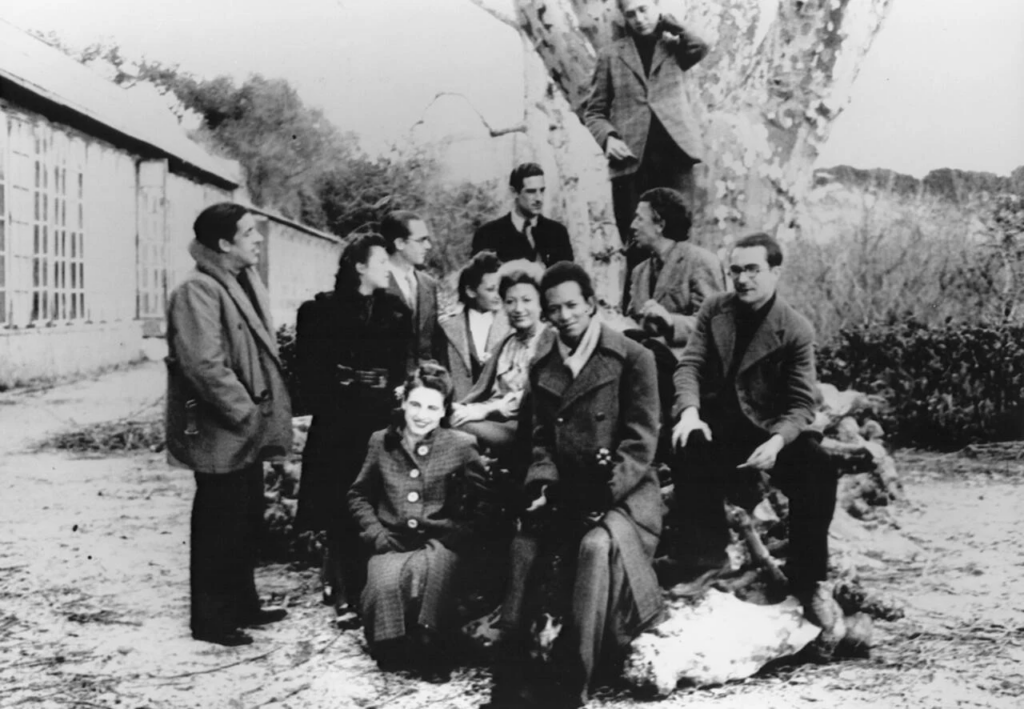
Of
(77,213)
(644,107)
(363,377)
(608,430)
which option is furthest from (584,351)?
(77,213)

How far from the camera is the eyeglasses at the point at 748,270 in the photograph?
12.8 ft

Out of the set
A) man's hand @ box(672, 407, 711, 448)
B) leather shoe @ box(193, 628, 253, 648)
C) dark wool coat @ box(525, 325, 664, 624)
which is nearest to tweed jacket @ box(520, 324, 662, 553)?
dark wool coat @ box(525, 325, 664, 624)

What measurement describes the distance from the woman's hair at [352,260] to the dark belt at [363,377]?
320 mm

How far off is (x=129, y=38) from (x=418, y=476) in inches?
93.7

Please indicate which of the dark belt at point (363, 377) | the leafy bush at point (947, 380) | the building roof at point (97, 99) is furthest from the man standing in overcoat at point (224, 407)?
the leafy bush at point (947, 380)

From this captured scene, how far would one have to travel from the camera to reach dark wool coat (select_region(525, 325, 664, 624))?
3664mm

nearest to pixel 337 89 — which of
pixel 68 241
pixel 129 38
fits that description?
pixel 129 38

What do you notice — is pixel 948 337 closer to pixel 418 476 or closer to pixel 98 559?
pixel 418 476

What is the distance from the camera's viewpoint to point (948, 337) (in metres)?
4.25

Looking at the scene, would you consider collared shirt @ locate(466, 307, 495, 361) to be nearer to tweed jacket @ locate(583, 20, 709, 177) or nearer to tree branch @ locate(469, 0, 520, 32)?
tweed jacket @ locate(583, 20, 709, 177)

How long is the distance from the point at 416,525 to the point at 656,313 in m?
1.29

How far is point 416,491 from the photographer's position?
3.78m

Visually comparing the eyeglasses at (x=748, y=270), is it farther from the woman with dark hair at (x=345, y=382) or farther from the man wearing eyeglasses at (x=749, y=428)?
the woman with dark hair at (x=345, y=382)

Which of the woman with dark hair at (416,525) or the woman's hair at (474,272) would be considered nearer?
the woman with dark hair at (416,525)
